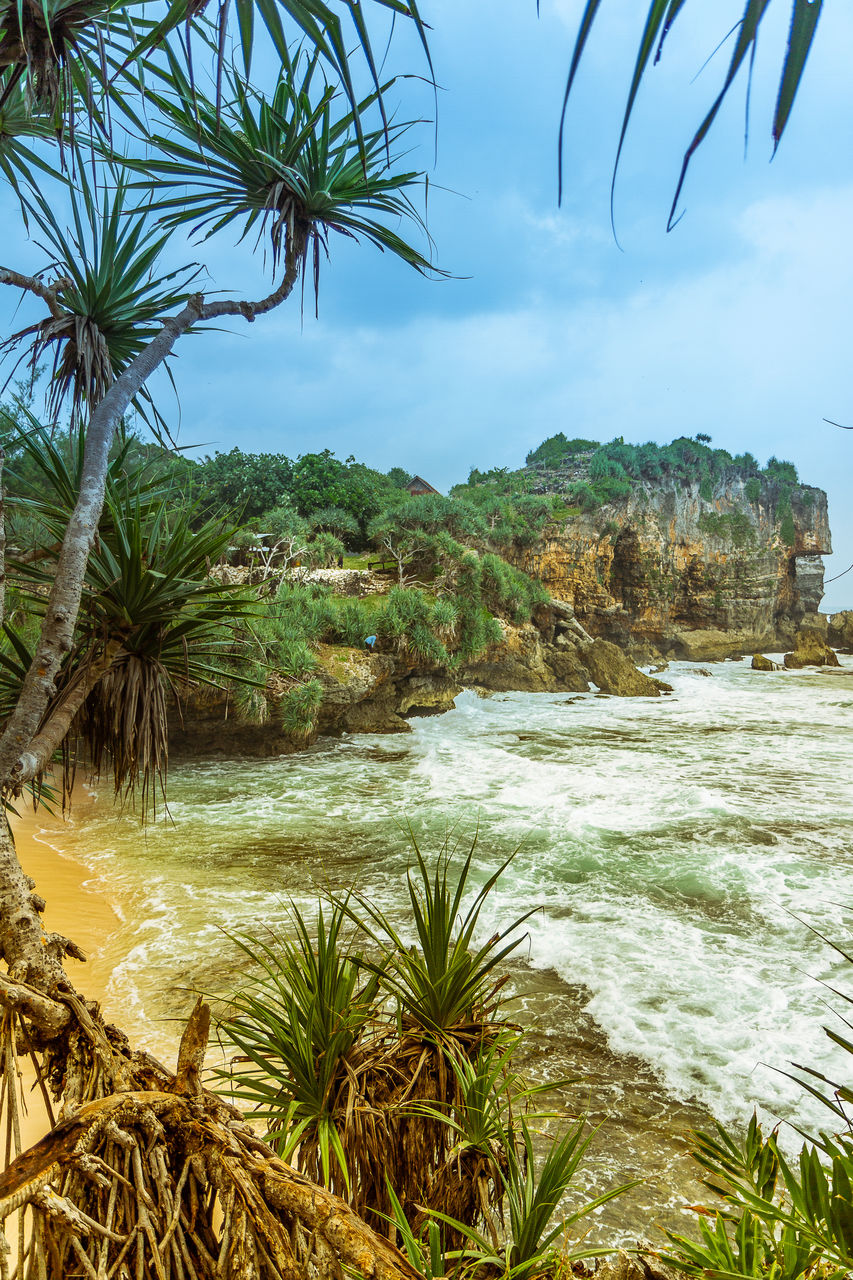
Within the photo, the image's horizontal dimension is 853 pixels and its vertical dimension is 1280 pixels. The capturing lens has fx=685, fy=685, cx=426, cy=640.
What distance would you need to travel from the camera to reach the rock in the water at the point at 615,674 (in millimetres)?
22297

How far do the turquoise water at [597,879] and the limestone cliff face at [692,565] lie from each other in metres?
16.7

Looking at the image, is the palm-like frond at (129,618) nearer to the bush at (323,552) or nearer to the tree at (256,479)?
the bush at (323,552)

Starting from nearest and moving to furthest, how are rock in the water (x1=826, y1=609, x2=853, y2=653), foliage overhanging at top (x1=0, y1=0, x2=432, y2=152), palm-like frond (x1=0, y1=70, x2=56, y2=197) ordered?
foliage overhanging at top (x1=0, y1=0, x2=432, y2=152), palm-like frond (x1=0, y1=70, x2=56, y2=197), rock in the water (x1=826, y1=609, x2=853, y2=653)

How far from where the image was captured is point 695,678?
27.4 meters

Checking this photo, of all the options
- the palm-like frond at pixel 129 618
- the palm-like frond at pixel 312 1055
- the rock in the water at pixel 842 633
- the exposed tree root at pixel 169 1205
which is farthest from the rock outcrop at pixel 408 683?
the rock in the water at pixel 842 633

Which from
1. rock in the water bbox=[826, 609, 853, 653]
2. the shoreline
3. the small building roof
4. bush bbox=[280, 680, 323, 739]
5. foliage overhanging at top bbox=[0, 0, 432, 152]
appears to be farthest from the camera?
rock in the water bbox=[826, 609, 853, 653]

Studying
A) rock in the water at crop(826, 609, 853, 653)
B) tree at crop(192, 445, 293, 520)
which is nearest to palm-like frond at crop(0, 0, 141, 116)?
tree at crop(192, 445, 293, 520)

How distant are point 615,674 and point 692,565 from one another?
Answer: 705 inches

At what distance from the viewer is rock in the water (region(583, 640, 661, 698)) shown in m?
22.3

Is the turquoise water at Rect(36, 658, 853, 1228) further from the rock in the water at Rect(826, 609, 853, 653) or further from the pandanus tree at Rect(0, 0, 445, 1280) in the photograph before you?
the rock in the water at Rect(826, 609, 853, 653)

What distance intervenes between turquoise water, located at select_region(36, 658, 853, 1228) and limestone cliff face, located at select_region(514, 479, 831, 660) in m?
16.7

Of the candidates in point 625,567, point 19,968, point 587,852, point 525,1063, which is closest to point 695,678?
point 625,567

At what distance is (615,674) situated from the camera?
2267cm

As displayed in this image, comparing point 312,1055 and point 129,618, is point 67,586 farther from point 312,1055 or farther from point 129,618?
point 312,1055
